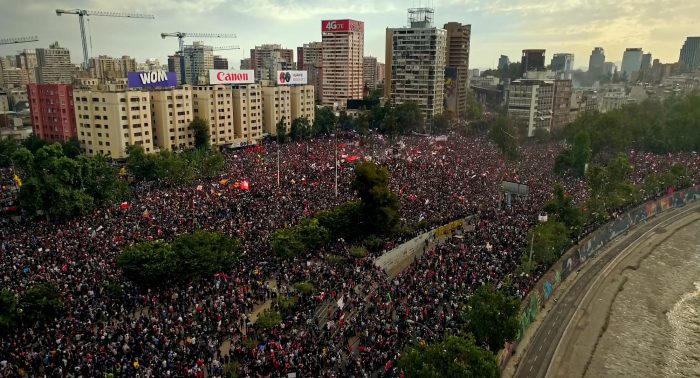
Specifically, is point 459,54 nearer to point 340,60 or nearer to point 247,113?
point 340,60

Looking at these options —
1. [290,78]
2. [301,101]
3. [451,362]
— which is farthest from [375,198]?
[301,101]

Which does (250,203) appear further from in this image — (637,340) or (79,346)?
(637,340)

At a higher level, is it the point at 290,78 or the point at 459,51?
the point at 459,51

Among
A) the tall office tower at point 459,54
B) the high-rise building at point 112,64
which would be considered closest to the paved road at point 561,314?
the tall office tower at point 459,54

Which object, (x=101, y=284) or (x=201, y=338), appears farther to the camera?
(x=101, y=284)

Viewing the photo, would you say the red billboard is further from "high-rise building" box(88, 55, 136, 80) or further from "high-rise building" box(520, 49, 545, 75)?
"high-rise building" box(88, 55, 136, 80)

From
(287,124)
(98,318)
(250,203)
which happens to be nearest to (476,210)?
(250,203)
